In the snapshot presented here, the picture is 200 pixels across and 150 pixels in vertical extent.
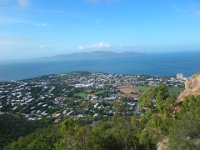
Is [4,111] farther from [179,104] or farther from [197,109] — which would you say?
[197,109]

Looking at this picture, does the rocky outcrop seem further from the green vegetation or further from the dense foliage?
the green vegetation

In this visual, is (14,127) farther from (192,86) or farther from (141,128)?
(192,86)

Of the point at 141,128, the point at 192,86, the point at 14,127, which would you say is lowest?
the point at 14,127

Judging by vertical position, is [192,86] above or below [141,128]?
above

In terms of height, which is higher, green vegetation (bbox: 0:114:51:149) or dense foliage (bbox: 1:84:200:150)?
dense foliage (bbox: 1:84:200:150)

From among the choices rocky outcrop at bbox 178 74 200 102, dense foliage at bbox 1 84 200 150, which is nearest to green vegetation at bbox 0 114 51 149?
dense foliage at bbox 1 84 200 150

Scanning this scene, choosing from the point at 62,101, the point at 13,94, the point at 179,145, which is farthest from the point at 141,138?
the point at 13,94

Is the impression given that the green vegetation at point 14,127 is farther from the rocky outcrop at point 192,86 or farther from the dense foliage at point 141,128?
the rocky outcrop at point 192,86

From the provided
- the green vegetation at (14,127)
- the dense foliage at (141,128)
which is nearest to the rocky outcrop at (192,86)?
the dense foliage at (141,128)

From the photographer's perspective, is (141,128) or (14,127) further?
(14,127)

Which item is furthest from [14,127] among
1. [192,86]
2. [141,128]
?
[192,86]

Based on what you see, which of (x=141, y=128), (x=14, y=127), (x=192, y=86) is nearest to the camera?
(x=141, y=128)
